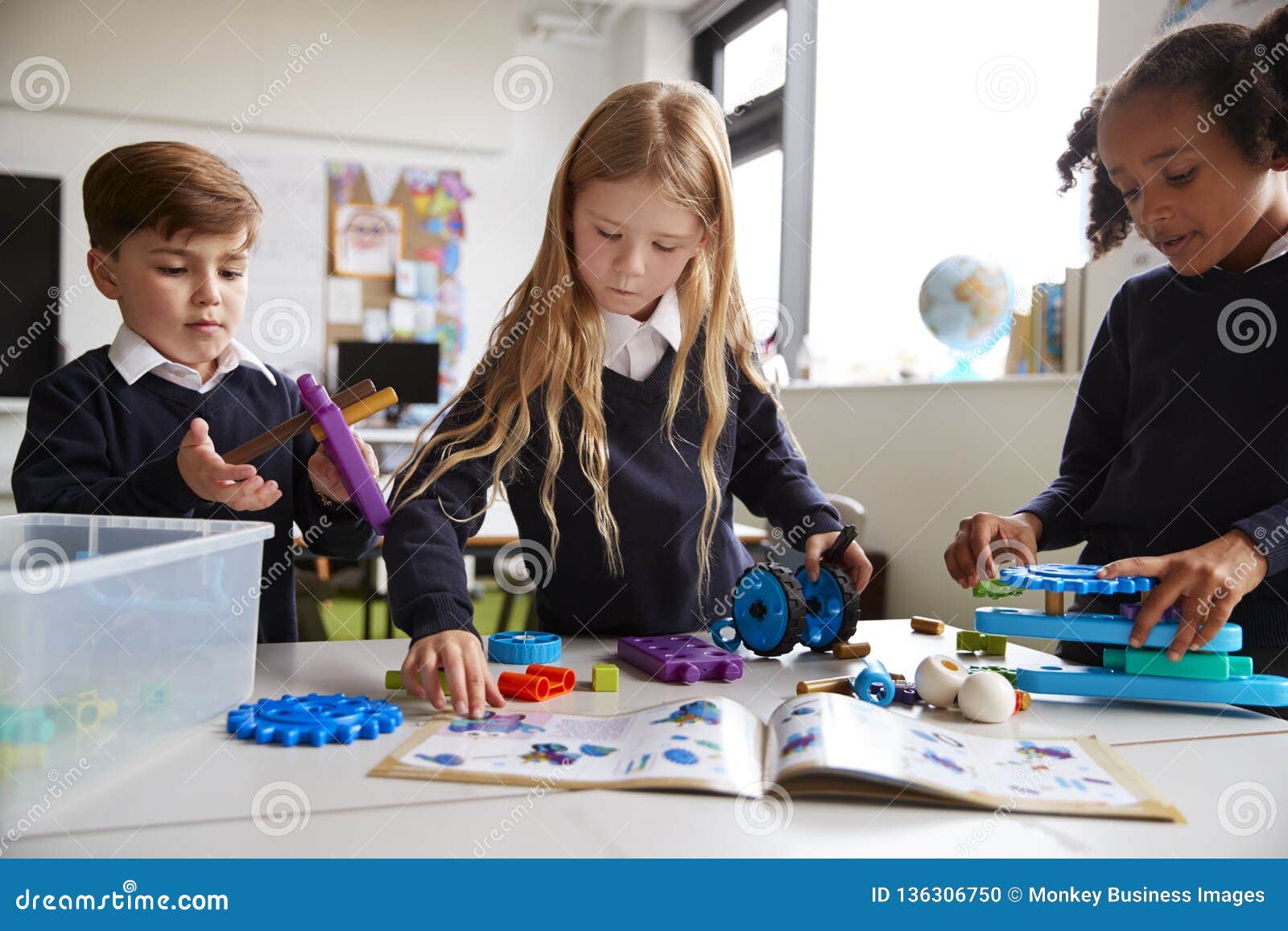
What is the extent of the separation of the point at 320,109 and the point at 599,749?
15.1 ft

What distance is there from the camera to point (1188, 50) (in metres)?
1.21

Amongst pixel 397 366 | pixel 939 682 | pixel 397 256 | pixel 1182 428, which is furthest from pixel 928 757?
pixel 397 256

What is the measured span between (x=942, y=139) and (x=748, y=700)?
249cm

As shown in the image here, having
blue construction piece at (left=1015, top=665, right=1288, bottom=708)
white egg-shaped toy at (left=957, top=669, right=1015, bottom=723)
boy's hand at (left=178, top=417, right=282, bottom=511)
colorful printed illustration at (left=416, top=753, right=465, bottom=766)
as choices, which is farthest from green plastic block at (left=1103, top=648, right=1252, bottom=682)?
boy's hand at (left=178, top=417, right=282, bottom=511)

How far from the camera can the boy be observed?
1.22 m

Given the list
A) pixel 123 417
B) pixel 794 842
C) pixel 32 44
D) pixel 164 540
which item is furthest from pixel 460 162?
pixel 794 842

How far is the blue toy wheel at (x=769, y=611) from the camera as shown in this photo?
1112mm

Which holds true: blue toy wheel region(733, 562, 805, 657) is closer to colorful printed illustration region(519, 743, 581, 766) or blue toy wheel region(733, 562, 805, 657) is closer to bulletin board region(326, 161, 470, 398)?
colorful printed illustration region(519, 743, 581, 766)

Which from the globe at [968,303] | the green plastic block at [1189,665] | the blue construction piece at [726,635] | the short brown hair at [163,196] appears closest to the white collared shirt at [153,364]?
the short brown hair at [163,196]

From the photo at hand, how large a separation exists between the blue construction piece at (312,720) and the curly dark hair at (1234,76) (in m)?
1.08

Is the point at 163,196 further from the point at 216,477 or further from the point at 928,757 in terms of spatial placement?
the point at 928,757

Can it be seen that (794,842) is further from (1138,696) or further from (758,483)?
(758,483)

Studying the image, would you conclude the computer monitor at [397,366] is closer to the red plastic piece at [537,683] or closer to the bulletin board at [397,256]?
the bulletin board at [397,256]

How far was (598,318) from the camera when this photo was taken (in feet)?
4.38
